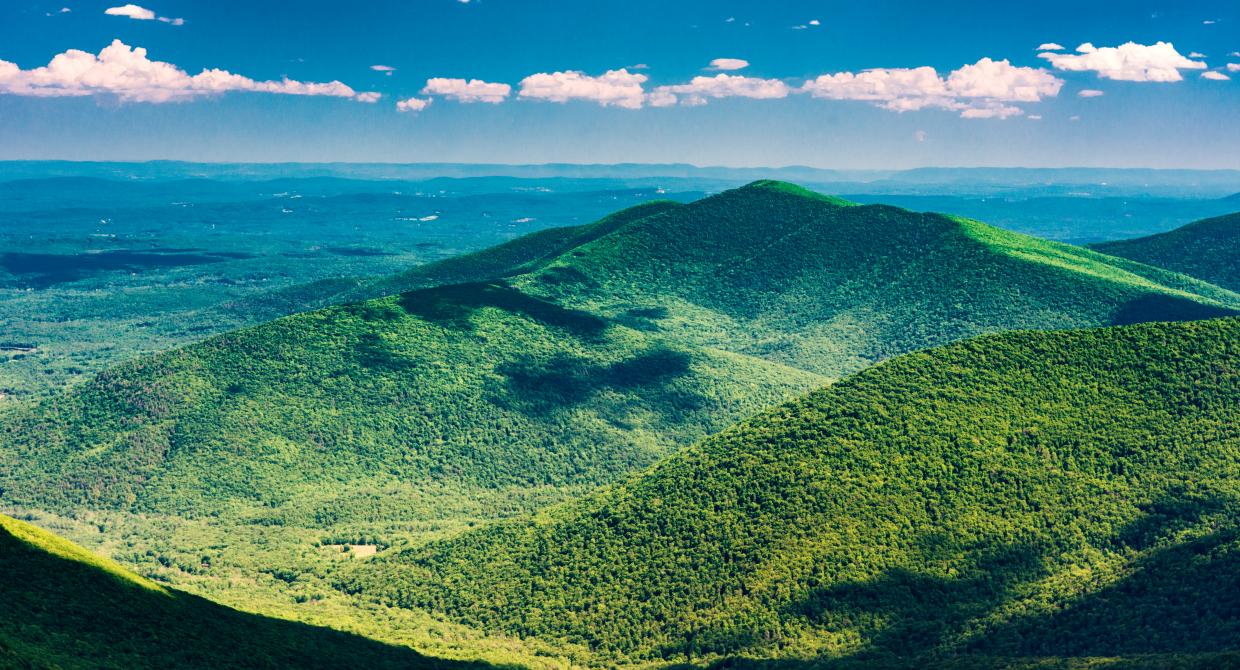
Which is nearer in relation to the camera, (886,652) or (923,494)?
(886,652)

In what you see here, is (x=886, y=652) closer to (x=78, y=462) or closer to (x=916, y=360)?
(x=916, y=360)

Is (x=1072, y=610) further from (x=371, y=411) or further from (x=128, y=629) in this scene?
(x=371, y=411)

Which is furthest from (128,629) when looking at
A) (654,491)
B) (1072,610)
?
(1072,610)

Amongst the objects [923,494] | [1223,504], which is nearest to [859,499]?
[923,494]

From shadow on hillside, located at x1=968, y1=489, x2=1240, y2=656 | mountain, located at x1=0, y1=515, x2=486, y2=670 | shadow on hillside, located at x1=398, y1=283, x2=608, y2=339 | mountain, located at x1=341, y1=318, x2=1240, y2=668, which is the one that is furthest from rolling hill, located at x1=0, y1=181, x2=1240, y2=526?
shadow on hillside, located at x1=968, y1=489, x2=1240, y2=656

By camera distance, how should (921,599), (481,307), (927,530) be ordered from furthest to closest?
(481,307), (927,530), (921,599)

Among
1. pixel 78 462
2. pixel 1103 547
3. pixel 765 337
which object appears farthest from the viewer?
pixel 765 337

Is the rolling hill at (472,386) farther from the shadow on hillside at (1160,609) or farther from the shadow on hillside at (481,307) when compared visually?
the shadow on hillside at (1160,609)
